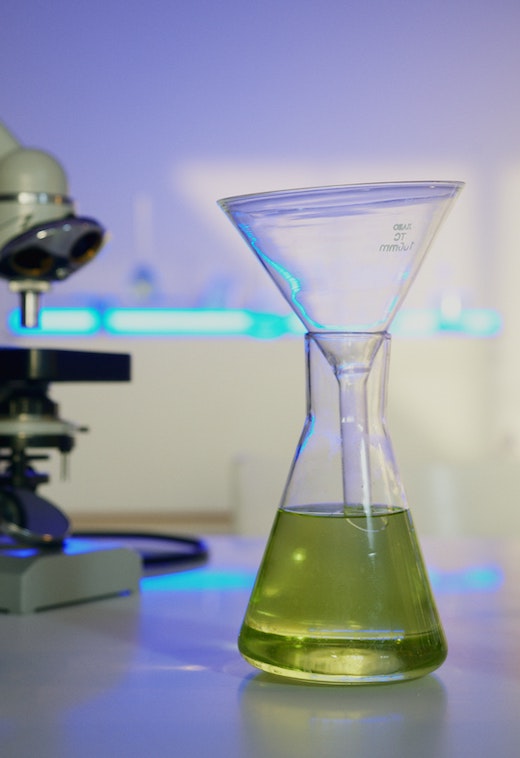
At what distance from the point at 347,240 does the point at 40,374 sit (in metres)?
0.36

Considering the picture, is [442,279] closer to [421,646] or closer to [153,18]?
[153,18]

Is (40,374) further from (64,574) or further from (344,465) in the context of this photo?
(344,465)

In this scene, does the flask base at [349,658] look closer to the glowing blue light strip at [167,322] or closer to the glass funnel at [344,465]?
the glass funnel at [344,465]

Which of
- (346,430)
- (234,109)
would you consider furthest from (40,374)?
(234,109)

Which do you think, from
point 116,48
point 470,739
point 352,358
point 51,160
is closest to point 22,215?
point 51,160

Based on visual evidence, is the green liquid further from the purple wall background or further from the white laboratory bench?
the purple wall background

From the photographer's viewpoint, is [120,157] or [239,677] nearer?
[239,677]

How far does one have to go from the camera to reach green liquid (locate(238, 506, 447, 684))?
0.43 m

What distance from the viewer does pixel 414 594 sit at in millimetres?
451

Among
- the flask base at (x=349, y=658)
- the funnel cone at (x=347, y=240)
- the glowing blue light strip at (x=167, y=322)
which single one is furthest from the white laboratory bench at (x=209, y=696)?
the glowing blue light strip at (x=167, y=322)

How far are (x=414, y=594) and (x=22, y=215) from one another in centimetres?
45

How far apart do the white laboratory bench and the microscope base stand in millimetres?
12

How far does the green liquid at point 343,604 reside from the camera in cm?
43

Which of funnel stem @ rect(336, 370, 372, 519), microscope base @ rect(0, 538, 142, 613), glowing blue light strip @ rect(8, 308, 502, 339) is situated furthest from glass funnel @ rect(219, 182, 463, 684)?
glowing blue light strip @ rect(8, 308, 502, 339)
